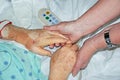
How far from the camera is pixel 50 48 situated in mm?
1305

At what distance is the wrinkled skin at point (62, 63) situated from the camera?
1.19 m

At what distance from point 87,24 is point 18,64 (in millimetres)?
448

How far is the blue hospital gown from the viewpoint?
115 cm

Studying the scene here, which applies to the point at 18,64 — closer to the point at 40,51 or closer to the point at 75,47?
the point at 40,51

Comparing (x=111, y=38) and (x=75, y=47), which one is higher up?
(x=111, y=38)

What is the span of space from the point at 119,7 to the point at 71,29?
0.97 ft

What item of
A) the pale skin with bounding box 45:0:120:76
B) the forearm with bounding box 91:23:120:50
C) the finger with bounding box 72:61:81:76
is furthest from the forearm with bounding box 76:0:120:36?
the finger with bounding box 72:61:81:76

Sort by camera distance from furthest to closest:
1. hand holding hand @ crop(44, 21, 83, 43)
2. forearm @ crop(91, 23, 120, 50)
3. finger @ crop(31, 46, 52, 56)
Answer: hand holding hand @ crop(44, 21, 83, 43)
finger @ crop(31, 46, 52, 56)
forearm @ crop(91, 23, 120, 50)

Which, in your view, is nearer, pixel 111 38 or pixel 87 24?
pixel 111 38

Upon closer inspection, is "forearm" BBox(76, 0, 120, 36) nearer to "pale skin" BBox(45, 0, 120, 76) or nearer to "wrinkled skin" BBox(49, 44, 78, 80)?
"pale skin" BBox(45, 0, 120, 76)

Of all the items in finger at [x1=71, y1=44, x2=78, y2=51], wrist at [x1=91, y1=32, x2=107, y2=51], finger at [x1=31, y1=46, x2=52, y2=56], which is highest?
wrist at [x1=91, y1=32, x2=107, y2=51]

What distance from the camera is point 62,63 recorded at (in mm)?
1195

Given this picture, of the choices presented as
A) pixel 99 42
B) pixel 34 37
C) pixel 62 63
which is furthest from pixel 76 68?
pixel 34 37

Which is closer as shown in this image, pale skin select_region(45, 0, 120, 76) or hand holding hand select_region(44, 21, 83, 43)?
pale skin select_region(45, 0, 120, 76)
